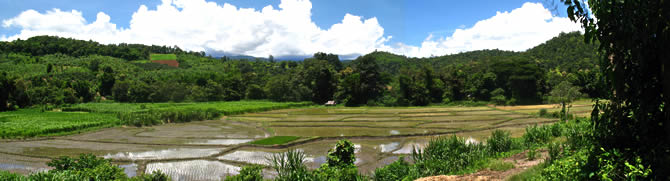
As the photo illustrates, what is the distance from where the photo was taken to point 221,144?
867 inches

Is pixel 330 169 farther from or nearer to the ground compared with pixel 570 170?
nearer to the ground

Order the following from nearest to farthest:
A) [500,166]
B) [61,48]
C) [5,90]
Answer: [500,166] → [5,90] → [61,48]

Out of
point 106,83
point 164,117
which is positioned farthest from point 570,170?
point 106,83

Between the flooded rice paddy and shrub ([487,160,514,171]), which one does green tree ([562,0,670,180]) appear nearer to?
shrub ([487,160,514,171])

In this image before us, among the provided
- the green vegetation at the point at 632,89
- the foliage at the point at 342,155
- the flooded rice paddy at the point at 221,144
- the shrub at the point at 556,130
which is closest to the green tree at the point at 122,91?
the flooded rice paddy at the point at 221,144

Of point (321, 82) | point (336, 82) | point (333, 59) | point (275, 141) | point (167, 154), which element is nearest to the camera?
point (167, 154)

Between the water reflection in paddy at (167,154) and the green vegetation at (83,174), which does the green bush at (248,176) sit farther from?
the water reflection in paddy at (167,154)

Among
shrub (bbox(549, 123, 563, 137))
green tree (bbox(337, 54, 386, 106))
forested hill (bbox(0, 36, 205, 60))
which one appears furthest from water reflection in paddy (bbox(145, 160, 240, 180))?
forested hill (bbox(0, 36, 205, 60))

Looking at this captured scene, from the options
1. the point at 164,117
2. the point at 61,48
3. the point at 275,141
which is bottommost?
the point at 275,141

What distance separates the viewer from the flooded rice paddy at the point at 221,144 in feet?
54.7

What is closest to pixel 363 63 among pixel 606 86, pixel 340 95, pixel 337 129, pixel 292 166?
pixel 340 95

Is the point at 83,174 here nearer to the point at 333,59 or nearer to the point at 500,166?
the point at 500,166

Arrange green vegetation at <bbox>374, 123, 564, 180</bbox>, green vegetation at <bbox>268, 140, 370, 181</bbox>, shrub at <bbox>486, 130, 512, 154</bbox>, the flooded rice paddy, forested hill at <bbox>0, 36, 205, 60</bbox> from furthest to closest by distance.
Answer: forested hill at <bbox>0, 36, 205, 60</bbox>, the flooded rice paddy, shrub at <bbox>486, 130, 512, 154</bbox>, green vegetation at <bbox>374, 123, 564, 180</bbox>, green vegetation at <bbox>268, 140, 370, 181</bbox>

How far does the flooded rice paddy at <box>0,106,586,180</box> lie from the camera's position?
1667cm
